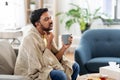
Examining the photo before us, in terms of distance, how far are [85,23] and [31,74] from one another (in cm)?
342

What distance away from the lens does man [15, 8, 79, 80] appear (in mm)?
2516

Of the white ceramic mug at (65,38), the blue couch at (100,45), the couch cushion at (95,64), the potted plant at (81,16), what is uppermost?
the potted plant at (81,16)

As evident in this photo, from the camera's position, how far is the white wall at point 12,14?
623 cm

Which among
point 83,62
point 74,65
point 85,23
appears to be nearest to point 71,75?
point 74,65

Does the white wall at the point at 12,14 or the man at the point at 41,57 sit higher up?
the white wall at the point at 12,14

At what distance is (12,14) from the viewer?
6434 mm

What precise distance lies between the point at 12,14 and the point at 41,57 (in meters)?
4.02

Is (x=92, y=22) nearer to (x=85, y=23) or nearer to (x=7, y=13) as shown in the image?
(x=85, y=23)

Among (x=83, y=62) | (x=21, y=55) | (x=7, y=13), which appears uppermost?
(x=7, y=13)

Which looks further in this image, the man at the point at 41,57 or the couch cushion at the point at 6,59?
the couch cushion at the point at 6,59

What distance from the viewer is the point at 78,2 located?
20.5 feet

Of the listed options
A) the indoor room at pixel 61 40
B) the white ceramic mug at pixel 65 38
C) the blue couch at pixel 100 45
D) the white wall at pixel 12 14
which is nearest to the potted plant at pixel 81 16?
the indoor room at pixel 61 40

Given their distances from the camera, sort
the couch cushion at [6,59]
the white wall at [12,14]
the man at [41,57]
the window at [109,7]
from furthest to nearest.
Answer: the white wall at [12,14] → the window at [109,7] → the couch cushion at [6,59] → the man at [41,57]

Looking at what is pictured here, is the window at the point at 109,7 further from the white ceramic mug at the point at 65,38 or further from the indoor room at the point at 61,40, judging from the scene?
the white ceramic mug at the point at 65,38
